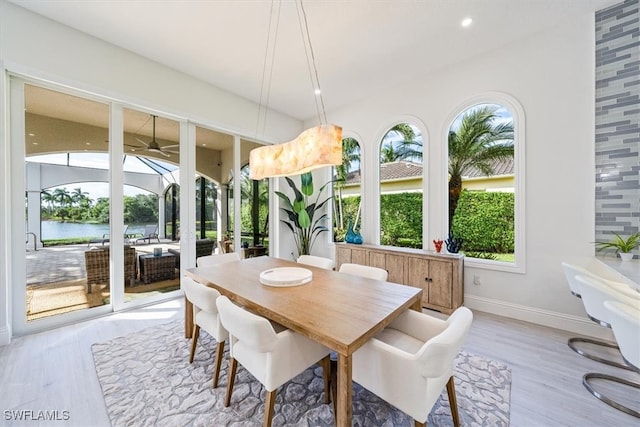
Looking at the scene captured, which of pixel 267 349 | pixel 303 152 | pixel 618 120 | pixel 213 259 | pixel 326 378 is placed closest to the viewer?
pixel 267 349

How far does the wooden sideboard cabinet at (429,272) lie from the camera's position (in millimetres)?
3094

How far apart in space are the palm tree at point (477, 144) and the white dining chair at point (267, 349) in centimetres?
302

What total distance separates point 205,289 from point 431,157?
349 cm

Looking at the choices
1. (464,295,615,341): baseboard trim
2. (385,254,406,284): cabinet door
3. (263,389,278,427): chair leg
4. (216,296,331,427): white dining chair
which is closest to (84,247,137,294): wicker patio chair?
(216,296,331,427): white dining chair

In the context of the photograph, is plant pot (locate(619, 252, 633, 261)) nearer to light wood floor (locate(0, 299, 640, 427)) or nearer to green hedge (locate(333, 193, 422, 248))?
light wood floor (locate(0, 299, 640, 427))

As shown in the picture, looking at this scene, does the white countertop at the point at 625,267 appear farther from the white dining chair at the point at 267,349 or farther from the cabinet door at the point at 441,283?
the white dining chair at the point at 267,349

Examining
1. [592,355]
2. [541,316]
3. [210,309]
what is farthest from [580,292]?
[210,309]

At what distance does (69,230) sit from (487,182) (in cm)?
553

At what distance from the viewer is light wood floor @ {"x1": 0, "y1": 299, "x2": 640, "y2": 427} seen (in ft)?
5.28

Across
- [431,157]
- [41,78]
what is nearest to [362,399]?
[431,157]

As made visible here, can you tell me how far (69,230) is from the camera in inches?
119

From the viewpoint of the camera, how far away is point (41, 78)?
2.60m

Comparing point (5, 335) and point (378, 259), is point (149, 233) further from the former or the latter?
point (378, 259)

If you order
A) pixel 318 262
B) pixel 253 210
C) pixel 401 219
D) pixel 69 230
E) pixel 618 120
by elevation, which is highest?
pixel 618 120
